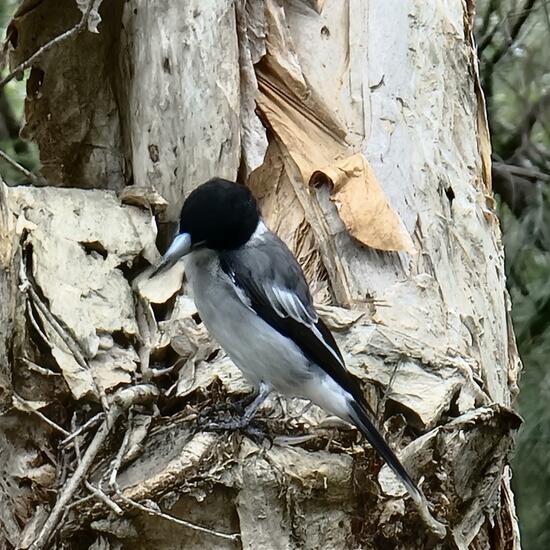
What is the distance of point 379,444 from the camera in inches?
75.4

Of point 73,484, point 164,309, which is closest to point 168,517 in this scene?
point 73,484

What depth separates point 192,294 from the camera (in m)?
2.29

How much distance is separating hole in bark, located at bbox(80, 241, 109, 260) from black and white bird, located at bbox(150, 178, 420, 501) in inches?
4.9

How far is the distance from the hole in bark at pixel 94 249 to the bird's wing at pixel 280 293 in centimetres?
25

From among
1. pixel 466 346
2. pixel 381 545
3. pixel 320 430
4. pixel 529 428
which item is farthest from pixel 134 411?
pixel 529 428

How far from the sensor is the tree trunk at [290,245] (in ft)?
6.38

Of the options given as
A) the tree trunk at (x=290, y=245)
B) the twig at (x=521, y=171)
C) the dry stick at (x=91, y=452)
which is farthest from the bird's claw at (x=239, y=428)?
the twig at (x=521, y=171)

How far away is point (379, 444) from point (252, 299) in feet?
1.34

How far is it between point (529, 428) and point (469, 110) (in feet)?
2.75

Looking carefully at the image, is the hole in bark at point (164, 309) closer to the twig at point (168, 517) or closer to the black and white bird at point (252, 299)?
the black and white bird at point (252, 299)

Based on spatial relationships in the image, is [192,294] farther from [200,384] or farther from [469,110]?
[469,110]

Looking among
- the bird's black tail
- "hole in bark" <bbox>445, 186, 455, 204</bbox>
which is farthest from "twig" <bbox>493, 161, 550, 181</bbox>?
the bird's black tail

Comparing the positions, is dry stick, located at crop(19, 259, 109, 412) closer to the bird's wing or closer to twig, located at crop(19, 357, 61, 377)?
twig, located at crop(19, 357, 61, 377)

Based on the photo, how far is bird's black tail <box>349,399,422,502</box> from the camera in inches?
74.9
